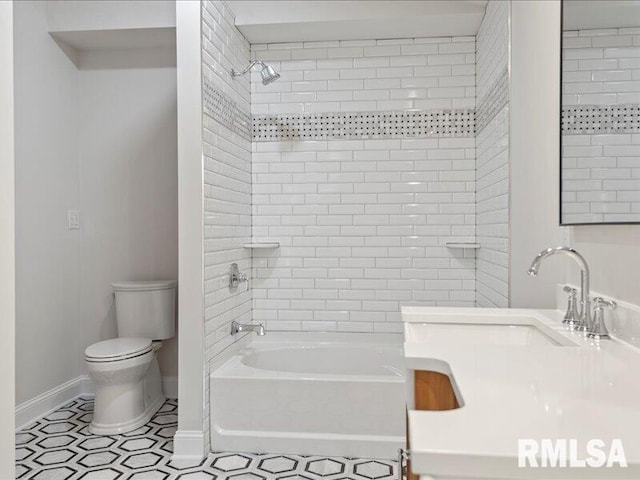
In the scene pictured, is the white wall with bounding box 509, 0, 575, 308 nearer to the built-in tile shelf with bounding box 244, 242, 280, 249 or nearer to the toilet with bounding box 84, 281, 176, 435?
the built-in tile shelf with bounding box 244, 242, 280, 249

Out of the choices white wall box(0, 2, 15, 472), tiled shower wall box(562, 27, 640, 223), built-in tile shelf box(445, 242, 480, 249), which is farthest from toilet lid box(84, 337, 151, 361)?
tiled shower wall box(562, 27, 640, 223)

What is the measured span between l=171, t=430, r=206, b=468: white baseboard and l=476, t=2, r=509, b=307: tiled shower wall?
1775mm

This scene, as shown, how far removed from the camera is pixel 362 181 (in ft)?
11.2

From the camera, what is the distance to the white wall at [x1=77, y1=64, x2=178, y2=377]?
3518 millimetres

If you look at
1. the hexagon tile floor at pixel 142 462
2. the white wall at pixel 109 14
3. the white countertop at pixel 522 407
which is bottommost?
the hexagon tile floor at pixel 142 462

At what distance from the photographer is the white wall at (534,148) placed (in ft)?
6.65

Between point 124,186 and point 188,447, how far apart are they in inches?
78.0

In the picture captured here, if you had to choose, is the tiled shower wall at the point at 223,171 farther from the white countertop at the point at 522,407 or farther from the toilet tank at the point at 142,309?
the white countertop at the point at 522,407

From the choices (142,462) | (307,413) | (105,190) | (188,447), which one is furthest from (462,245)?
(105,190)

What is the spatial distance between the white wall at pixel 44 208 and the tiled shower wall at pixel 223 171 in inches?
51.0

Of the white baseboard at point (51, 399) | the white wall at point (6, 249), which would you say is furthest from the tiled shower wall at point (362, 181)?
the white wall at point (6, 249)

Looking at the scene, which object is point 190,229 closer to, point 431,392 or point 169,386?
point 169,386

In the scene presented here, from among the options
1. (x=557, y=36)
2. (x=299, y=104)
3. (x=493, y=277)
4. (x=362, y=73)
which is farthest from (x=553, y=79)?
(x=299, y=104)

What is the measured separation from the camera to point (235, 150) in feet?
10.2
